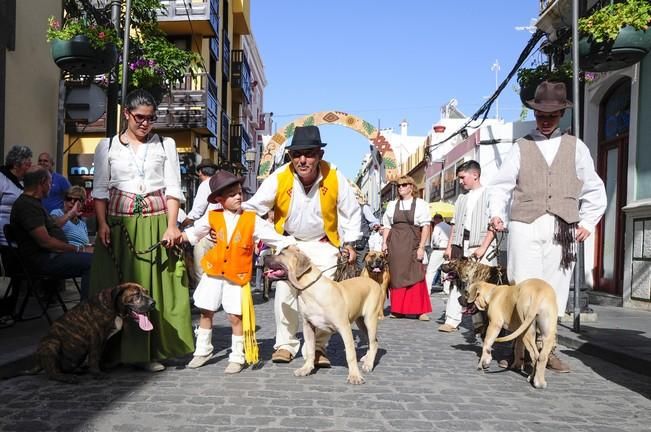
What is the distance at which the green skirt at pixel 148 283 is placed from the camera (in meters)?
4.89

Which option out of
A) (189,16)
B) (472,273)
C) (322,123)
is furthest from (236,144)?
(472,273)

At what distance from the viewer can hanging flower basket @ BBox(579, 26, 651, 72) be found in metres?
7.77

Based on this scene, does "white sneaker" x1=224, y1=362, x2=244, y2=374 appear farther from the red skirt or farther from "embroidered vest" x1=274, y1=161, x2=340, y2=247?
the red skirt

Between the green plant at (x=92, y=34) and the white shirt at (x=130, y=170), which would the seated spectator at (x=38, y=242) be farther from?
the green plant at (x=92, y=34)

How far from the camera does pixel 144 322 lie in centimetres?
462

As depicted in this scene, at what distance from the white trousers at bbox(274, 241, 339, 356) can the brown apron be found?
3787mm

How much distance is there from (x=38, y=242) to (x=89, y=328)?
1.85m

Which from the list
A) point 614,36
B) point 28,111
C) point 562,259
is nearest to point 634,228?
point 614,36

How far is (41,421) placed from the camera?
357 centimetres

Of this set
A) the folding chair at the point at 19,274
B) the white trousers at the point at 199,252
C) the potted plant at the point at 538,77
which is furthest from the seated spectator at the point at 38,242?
the potted plant at the point at 538,77

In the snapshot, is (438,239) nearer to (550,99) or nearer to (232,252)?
(550,99)

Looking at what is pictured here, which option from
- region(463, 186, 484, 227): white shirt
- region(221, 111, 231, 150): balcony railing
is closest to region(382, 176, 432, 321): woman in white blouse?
region(463, 186, 484, 227): white shirt

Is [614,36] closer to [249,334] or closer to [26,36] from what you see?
[249,334]

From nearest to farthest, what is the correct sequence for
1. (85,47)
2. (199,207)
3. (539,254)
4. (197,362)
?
1. (197,362)
2. (539,254)
3. (199,207)
4. (85,47)
